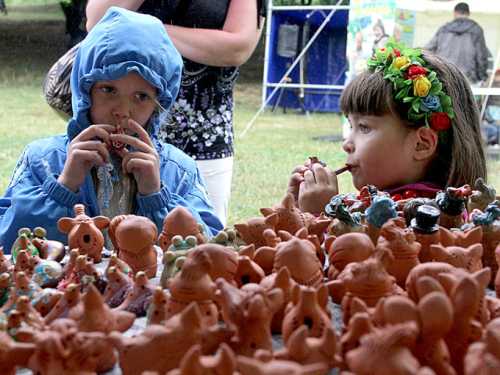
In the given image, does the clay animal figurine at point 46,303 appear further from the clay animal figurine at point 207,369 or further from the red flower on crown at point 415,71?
the red flower on crown at point 415,71

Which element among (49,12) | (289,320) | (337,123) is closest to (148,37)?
(289,320)

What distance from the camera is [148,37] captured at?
5.55 ft

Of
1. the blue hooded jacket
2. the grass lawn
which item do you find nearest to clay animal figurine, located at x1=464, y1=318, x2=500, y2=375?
the blue hooded jacket

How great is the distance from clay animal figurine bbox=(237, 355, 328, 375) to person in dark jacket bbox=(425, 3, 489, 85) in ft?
16.6

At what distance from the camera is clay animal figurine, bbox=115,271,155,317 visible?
889mm

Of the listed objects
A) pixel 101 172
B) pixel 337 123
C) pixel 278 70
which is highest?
pixel 101 172

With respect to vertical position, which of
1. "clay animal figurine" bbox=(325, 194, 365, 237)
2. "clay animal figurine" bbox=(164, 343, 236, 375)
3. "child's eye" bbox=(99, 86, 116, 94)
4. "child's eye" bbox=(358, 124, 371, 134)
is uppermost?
"child's eye" bbox=(99, 86, 116, 94)

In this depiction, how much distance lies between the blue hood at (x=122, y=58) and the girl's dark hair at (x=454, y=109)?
53 cm

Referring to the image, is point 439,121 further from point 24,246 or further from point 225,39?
point 24,246

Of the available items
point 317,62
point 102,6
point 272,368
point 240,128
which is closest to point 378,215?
point 272,368

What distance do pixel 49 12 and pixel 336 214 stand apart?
19.4 meters

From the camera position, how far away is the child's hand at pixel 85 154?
1.58 metres

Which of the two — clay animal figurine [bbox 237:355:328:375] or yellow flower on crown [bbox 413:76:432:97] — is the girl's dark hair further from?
clay animal figurine [bbox 237:355:328:375]

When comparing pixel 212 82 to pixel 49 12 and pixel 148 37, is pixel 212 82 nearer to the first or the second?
pixel 148 37
